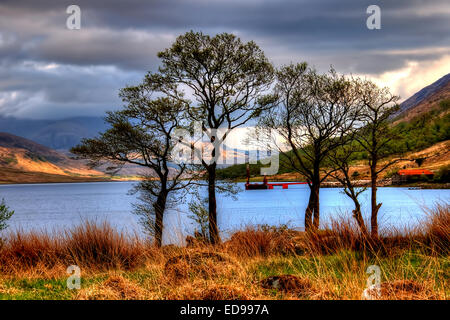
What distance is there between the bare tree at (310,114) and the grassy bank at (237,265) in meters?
16.4

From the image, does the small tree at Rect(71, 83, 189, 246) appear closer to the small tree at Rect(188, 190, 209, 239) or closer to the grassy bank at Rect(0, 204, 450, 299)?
the small tree at Rect(188, 190, 209, 239)

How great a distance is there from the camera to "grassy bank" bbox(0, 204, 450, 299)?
7.72 m

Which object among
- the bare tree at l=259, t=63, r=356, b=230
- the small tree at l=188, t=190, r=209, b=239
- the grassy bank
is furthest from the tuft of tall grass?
the bare tree at l=259, t=63, r=356, b=230

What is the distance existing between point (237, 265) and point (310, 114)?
24401 millimetres

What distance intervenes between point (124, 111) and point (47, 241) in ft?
56.1

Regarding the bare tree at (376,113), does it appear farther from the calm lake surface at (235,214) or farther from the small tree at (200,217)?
the small tree at (200,217)

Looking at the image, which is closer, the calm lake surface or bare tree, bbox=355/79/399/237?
the calm lake surface

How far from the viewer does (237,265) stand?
31.6ft

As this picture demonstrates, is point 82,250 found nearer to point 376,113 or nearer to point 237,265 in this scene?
point 237,265

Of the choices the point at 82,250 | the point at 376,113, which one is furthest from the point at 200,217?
the point at 376,113

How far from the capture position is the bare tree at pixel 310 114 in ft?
102

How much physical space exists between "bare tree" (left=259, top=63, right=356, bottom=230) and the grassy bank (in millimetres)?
16422

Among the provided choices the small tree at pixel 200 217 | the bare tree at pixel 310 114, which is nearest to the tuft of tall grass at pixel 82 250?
the small tree at pixel 200 217
